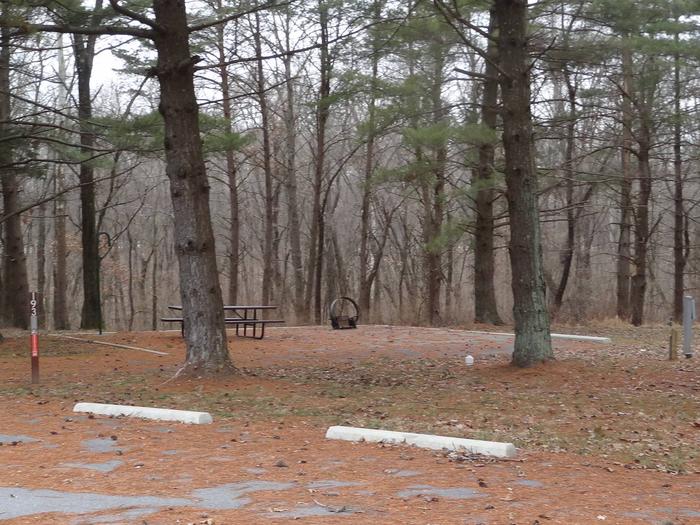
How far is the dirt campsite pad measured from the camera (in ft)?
15.2

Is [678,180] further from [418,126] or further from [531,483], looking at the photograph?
[531,483]

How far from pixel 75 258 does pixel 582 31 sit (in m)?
36.2

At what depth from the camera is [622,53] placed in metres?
15.6

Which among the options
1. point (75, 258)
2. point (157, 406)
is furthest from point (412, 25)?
point (75, 258)

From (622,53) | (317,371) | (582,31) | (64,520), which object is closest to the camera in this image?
(64,520)

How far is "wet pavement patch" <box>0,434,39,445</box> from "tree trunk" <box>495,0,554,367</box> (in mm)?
6209

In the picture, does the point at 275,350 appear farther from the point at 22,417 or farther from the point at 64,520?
the point at 64,520

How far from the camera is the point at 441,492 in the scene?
4.96 m

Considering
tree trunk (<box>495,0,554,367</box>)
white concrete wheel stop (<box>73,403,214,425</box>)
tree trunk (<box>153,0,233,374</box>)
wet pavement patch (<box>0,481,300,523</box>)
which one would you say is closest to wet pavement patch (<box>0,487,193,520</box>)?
wet pavement patch (<box>0,481,300,523</box>)

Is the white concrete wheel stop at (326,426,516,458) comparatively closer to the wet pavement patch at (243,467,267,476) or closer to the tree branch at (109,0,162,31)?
the wet pavement patch at (243,467,267,476)

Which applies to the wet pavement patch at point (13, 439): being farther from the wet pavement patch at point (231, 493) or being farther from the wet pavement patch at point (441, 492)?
the wet pavement patch at point (441, 492)

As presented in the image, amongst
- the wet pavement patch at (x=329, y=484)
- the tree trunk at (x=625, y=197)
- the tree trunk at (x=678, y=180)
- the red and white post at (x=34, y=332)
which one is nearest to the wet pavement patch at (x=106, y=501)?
the wet pavement patch at (x=329, y=484)

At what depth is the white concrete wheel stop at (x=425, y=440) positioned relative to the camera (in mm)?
6012

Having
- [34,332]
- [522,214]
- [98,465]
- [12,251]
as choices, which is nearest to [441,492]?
[98,465]
